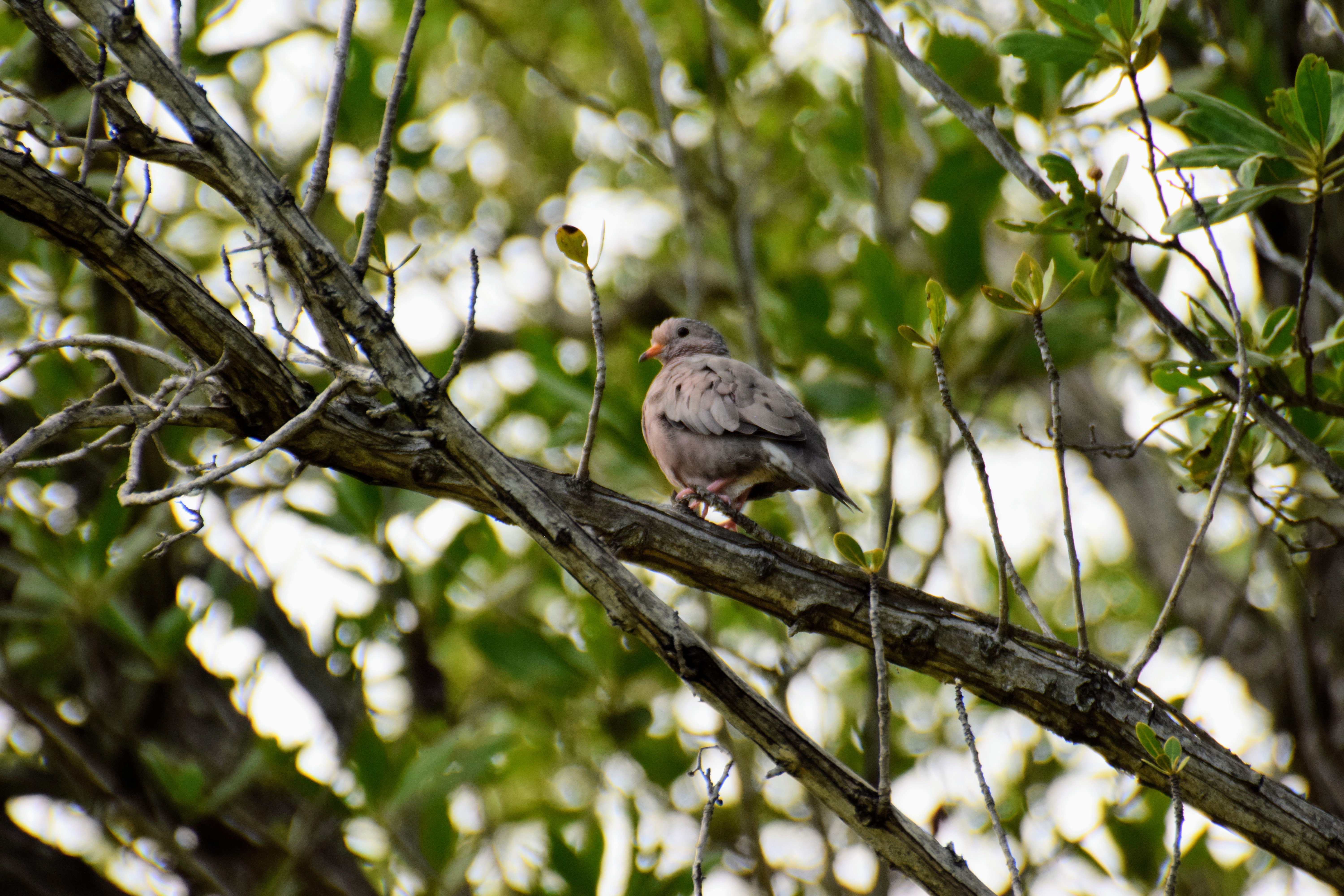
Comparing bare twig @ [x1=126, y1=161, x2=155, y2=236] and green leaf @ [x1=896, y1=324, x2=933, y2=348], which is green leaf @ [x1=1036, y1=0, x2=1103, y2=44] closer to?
green leaf @ [x1=896, y1=324, x2=933, y2=348]

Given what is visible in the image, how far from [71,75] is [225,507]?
6.72 feet

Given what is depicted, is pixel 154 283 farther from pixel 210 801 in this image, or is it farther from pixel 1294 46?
pixel 1294 46

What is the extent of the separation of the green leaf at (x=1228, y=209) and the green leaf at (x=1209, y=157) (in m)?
0.09

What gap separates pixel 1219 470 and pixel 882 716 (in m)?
1.07

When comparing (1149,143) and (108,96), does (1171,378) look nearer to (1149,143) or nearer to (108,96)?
(1149,143)

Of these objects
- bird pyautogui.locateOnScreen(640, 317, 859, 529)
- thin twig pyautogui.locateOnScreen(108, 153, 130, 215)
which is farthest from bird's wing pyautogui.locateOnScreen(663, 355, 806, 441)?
thin twig pyautogui.locateOnScreen(108, 153, 130, 215)

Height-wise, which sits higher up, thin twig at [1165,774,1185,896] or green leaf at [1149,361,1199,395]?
green leaf at [1149,361,1199,395]

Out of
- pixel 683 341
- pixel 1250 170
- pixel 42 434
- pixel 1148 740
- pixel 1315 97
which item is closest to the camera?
pixel 42 434

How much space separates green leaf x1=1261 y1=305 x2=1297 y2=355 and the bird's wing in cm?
162

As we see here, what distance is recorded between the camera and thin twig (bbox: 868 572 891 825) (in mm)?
2354

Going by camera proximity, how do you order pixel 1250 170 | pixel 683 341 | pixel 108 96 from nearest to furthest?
1. pixel 108 96
2. pixel 1250 170
3. pixel 683 341

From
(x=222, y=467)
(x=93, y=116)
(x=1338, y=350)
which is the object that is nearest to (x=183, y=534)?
(x=222, y=467)

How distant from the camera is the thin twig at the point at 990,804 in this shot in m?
2.27

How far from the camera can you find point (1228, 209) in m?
2.90
